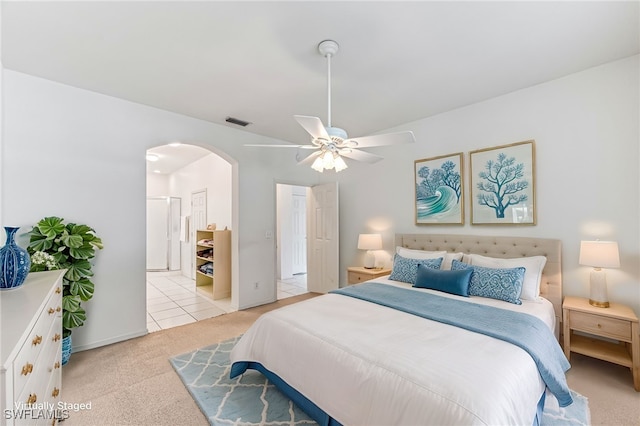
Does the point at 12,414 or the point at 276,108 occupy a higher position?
the point at 276,108

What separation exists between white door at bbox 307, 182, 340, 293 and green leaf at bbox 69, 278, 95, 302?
3282 mm

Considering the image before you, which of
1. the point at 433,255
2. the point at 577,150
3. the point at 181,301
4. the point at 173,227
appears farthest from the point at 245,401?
the point at 173,227

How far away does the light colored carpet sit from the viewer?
6.53ft

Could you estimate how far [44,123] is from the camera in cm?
281

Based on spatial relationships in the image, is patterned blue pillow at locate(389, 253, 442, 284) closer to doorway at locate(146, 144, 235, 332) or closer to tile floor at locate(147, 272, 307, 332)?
tile floor at locate(147, 272, 307, 332)

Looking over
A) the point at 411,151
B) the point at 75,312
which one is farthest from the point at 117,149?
the point at 411,151

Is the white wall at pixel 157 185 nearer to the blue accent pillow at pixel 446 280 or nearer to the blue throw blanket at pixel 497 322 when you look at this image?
the blue throw blanket at pixel 497 322

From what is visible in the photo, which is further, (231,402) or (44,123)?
(44,123)

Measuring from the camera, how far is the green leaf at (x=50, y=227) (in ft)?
8.32

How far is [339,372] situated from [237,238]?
10.1 feet

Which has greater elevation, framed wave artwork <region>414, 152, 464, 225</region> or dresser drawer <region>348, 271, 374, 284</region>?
framed wave artwork <region>414, 152, 464, 225</region>

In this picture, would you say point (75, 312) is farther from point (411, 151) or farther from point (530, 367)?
point (411, 151)

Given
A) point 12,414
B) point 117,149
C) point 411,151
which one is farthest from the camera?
point 411,151

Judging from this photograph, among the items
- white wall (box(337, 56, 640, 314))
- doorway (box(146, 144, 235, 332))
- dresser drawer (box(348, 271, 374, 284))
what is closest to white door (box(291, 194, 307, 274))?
doorway (box(146, 144, 235, 332))
